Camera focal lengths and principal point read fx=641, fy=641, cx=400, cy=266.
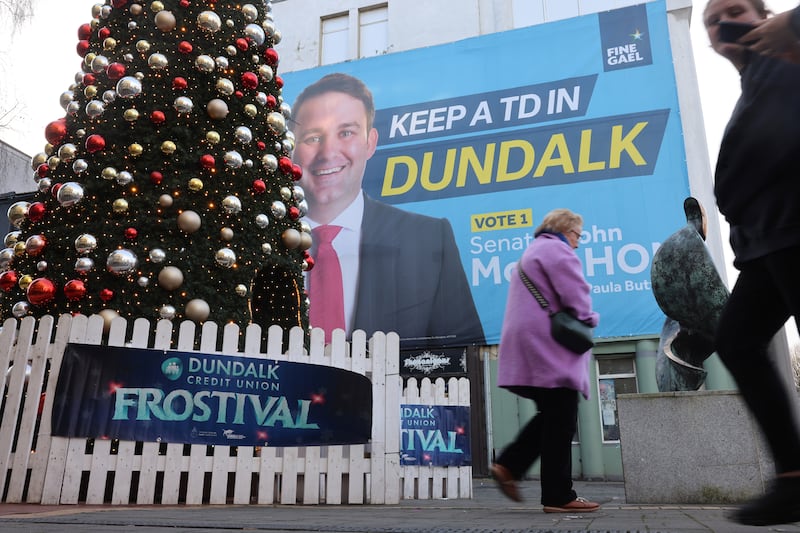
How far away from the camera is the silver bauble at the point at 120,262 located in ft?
15.5

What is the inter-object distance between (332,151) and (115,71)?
1217 centimetres

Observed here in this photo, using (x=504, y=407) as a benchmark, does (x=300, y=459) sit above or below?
below

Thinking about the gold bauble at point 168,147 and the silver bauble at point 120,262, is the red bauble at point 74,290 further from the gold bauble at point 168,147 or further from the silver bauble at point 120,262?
the gold bauble at point 168,147

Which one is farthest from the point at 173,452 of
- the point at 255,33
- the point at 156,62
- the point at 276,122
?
the point at 255,33

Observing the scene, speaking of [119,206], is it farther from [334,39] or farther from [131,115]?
[334,39]

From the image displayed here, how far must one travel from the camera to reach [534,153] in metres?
15.8

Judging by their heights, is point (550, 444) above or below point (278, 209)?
below

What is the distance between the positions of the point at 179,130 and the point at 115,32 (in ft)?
4.01

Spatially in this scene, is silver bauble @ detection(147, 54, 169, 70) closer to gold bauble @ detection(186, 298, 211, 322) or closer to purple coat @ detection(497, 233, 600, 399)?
gold bauble @ detection(186, 298, 211, 322)

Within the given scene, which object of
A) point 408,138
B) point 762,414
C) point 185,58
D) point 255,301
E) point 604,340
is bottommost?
point 762,414

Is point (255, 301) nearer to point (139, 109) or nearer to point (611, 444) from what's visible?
point (139, 109)

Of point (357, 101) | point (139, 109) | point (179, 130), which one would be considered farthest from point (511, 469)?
point (357, 101)

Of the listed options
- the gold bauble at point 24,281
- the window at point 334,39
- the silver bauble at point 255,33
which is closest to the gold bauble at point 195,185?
the gold bauble at point 24,281

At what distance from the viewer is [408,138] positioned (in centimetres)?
1719
